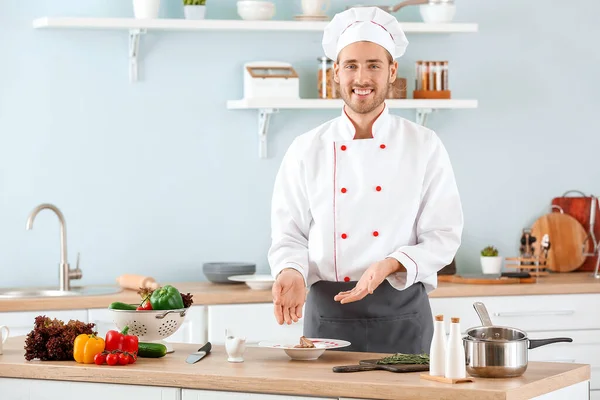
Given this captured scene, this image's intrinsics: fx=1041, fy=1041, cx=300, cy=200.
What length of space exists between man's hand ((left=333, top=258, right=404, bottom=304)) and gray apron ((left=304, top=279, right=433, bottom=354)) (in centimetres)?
15

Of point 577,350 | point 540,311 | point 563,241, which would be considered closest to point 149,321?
point 540,311

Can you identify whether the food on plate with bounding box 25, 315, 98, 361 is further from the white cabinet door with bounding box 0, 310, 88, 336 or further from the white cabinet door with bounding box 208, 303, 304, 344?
the white cabinet door with bounding box 208, 303, 304, 344

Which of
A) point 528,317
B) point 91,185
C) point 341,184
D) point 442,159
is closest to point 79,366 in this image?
point 341,184

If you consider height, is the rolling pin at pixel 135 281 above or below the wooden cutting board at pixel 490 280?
above

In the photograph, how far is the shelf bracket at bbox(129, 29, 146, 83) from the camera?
14.5ft

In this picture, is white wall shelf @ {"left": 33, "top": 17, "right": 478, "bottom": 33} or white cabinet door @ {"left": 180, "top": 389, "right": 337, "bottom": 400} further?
white wall shelf @ {"left": 33, "top": 17, "right": 478, "bottom": 33}

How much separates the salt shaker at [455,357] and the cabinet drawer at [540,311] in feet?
6.15

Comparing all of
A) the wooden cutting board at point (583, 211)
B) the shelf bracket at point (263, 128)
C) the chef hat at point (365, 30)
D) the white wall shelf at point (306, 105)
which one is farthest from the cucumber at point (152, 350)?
the wooden cutting board at point (583, 211)

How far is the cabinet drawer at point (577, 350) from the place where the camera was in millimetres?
4344

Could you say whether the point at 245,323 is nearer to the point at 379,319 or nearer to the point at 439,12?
the point at 379,319

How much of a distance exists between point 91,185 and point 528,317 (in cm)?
195

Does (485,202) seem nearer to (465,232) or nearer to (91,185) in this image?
(465,232)

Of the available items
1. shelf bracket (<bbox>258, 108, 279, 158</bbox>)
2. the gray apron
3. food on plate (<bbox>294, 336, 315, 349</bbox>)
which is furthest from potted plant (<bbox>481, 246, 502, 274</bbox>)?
food on plate (<bbox>294, 336, 315, 349</bbox>)

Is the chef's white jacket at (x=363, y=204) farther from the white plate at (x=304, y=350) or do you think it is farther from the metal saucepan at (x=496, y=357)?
the metal saucepan at (x=496, y=357)
